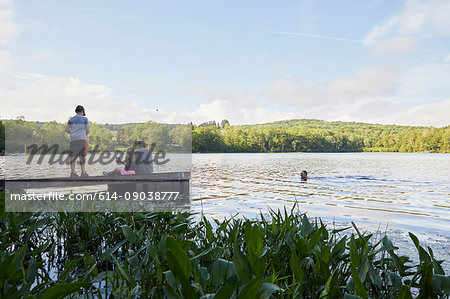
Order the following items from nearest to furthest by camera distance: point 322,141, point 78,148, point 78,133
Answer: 1. point 78,133
2. point 78,148
3. point 322,141

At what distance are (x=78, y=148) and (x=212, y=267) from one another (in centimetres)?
934

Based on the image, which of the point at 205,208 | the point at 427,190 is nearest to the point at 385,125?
the point at 427,190

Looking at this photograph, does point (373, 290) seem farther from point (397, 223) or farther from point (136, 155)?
point (136, 155)

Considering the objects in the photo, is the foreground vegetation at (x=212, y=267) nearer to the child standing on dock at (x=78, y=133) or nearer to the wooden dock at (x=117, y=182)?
the wooden dock at (x=117, y=182)

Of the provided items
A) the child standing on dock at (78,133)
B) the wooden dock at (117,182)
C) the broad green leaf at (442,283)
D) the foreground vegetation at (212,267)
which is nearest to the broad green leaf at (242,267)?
the foreground vegetation at (212,267)

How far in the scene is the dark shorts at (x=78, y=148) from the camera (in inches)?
393

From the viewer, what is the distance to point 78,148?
33.0 ft

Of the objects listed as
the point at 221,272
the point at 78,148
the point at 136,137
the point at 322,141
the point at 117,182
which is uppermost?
the point at 322,141

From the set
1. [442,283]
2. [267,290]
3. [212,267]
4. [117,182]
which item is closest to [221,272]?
[212,267]

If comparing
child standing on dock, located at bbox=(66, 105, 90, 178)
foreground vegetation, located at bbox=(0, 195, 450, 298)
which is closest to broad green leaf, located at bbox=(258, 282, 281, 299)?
foreground vegetation, located at bbox=(0, 195, 450, 298)

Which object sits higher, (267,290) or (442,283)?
(267,290)

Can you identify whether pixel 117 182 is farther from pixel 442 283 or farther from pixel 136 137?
pixel 442 283

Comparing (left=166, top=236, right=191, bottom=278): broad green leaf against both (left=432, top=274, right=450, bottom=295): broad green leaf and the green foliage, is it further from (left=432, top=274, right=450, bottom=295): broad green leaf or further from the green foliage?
the green foliage

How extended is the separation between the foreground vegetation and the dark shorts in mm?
6163
